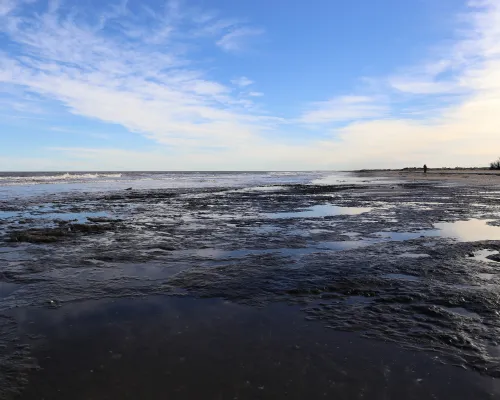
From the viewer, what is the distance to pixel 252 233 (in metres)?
12.8

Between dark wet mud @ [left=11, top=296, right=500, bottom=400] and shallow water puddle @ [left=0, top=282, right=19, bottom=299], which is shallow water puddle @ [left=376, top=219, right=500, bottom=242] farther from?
shallow water puddle @ [left=0, top=282, right=19, bottom=299]

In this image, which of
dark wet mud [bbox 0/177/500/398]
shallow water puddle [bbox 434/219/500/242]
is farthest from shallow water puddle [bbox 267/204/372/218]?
shallow water puddle [bbox 434/219/500/242]

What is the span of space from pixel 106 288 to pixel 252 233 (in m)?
6.46

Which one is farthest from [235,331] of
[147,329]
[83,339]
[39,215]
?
[39,215]

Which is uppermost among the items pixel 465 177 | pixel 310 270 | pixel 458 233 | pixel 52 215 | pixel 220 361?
pixel 465 177

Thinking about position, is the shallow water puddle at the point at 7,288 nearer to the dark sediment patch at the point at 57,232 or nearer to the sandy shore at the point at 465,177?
the dark sediment patch at the point at 57,232

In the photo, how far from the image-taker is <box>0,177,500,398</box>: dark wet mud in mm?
5367

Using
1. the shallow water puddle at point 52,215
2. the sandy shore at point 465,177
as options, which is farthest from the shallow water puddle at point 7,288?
the sandy shore at point 465,177

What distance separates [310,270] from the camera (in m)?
8.14

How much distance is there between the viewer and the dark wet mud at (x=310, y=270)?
5.37 m

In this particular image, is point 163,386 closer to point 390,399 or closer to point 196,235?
point 390,399

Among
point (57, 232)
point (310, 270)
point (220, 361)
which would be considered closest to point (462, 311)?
point (310, 270)

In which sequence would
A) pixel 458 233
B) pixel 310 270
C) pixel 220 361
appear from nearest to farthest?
pixel 220 361 < pixel 310 270 < pixel 458 233

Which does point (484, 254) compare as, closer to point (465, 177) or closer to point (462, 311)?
point (462, 311)
